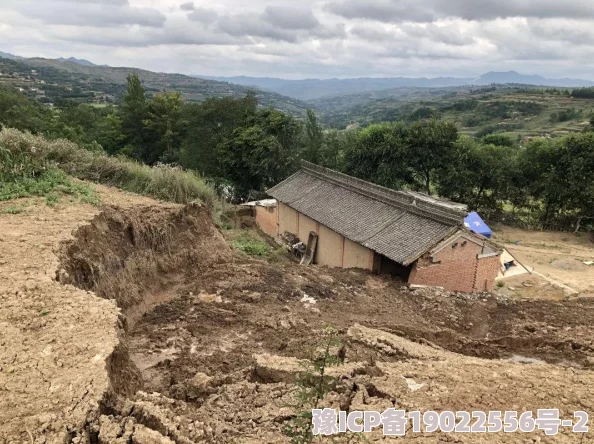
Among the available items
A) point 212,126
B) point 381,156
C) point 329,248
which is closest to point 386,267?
point 329,248

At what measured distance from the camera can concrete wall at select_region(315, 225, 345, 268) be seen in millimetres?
17500

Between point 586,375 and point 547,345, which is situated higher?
point 586,375

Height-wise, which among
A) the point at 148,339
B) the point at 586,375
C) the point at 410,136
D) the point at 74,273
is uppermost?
the point at 410,136

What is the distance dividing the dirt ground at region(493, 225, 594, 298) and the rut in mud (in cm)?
303

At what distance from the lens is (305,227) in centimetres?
2005

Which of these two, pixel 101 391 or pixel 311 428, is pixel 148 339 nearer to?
pixel 101 391

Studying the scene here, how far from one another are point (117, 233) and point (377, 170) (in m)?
21.0

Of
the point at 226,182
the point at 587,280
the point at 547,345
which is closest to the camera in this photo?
the point at 547,345

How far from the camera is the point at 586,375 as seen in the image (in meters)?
6.74

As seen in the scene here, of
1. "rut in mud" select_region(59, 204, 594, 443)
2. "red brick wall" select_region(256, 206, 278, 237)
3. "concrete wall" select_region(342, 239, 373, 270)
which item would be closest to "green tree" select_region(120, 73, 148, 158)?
"red brick wall" select_region(256, 206, 278, 237)

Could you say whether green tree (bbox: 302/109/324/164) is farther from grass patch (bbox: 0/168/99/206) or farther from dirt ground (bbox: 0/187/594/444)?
grass patch (bbox: 0/168/99/206)

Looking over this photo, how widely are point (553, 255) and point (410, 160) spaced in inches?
417

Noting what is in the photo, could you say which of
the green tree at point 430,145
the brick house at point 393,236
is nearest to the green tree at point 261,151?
the brick house at point 393,236

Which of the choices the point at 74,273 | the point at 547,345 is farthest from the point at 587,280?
the point at 74,273
